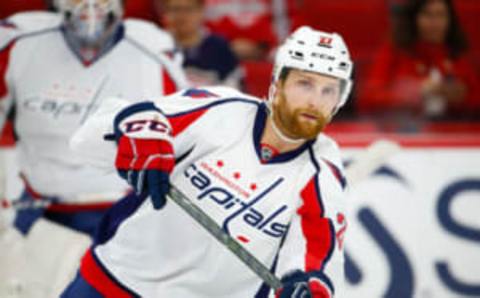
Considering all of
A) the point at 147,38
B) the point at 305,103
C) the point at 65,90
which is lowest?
the point at 65,90

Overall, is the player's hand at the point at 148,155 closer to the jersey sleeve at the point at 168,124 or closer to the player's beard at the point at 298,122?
the jersey sleeve at the point at 168,124

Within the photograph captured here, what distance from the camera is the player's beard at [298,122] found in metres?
3.02

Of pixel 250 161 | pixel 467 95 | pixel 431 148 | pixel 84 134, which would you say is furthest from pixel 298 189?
pixel 467 95

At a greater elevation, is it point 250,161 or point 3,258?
point 250,161

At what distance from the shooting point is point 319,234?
301 centimetres

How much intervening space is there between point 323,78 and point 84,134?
0.60 meters

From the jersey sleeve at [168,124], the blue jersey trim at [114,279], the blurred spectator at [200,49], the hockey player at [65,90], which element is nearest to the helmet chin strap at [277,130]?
the jersey sleeve at [168,124]

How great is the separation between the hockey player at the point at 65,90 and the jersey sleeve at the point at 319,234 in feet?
4.42

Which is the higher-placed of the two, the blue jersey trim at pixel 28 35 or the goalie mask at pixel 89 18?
the goalie mask at pixel 89 18

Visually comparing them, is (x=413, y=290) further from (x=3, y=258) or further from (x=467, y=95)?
(x=3, y=258)

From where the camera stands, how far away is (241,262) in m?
3.09

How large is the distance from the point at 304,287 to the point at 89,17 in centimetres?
163

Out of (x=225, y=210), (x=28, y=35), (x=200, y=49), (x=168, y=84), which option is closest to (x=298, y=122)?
(x=225, y=210)

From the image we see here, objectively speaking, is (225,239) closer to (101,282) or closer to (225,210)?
(225,210)
